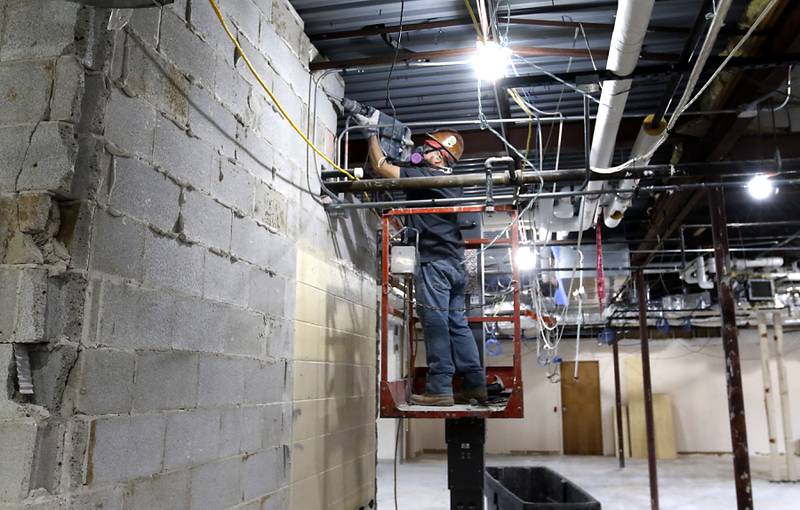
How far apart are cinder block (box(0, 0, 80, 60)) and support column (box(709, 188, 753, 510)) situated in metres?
4.90

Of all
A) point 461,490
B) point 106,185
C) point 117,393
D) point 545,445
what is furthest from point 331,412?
point 545,445

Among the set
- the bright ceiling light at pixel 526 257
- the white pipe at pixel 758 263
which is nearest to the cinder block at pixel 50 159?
the bright ceiling light at pixel 526 257

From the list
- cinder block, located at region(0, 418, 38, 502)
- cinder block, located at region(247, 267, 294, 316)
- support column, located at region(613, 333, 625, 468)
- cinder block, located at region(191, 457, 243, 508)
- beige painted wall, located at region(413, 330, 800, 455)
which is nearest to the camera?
cinder block, located at region(0, 418, 38, 502)

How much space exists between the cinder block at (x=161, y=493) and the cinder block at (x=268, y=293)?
0.89m

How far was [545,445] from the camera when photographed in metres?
14.4

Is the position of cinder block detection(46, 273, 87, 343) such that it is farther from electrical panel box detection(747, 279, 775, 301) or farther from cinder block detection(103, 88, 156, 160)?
electrical panel box detection(747, 279, 775, 301)

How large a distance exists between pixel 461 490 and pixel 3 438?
2.73m

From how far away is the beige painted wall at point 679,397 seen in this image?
1388 centimetres

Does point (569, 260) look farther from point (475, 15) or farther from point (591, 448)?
point (591, 448)

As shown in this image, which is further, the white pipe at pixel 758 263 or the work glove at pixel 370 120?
the white pipe at pixel 758 263

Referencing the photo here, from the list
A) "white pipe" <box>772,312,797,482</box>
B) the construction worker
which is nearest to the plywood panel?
"white pipe" <box>772,312,797,482</box>

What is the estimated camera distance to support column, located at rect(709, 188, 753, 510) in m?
4.84

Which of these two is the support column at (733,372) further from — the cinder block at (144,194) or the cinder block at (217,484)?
the cinder block at (144,194)

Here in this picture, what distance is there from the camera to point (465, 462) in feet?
12.4
